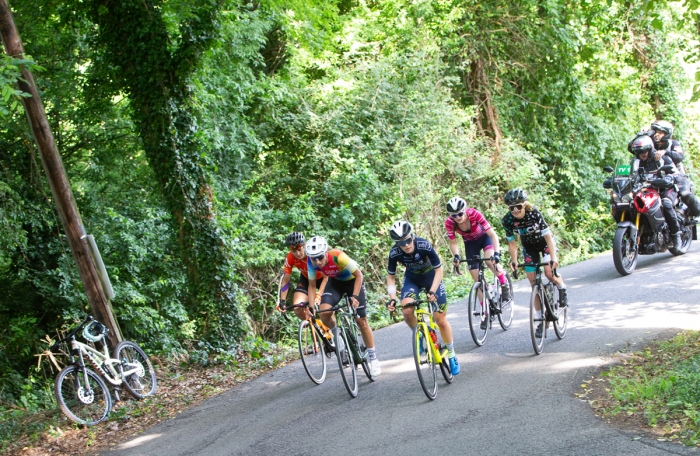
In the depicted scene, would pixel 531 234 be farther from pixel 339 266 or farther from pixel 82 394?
pixel 82 394

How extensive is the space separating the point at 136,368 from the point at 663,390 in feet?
25.1

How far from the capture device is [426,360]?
7824 millimetres

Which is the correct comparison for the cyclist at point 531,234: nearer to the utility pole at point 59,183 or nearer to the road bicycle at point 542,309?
the road bicycle at point 542,309

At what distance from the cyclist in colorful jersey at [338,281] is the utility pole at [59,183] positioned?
3583mm

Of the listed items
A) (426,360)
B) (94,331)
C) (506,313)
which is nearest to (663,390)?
(426,360)

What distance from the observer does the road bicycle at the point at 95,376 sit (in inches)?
373

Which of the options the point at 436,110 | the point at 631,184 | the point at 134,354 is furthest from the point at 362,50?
the point at 134,354

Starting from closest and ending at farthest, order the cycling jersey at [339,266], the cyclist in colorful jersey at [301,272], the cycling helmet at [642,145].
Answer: the cycling jersey at [339,266], the cyclist in colorful jersey at [301,272], the cycling helmet at [642,145]

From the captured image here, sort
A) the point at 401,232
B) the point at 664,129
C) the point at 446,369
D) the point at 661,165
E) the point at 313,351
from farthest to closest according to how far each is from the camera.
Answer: the point at 664,129, the point at 661,165, the point at 313,351, the point at 446,369, the point at 401,232

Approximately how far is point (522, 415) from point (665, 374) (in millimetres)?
1649

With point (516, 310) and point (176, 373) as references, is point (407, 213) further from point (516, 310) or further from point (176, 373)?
point (176, 373)

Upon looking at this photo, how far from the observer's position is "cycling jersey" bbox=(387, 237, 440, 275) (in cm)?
859

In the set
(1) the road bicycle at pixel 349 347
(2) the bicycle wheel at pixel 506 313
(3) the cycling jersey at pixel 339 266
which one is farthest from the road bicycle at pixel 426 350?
(2) the bicycle wheel at pixel 506 313

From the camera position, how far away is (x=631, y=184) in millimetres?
13914
